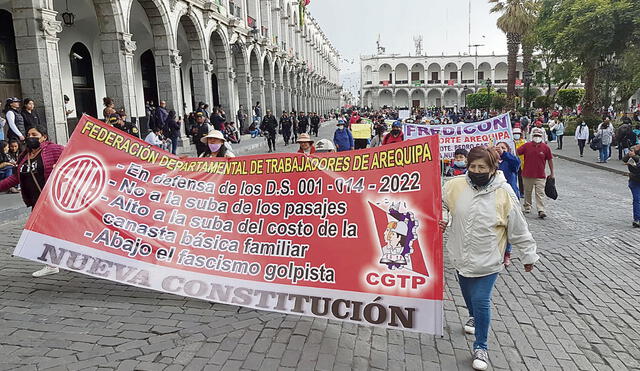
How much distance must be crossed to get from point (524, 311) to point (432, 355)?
4.56 ft

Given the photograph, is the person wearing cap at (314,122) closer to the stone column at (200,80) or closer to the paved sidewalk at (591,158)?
the stone column at (200,80)

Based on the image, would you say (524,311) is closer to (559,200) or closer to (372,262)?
(372,262)

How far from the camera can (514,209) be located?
3.45 m

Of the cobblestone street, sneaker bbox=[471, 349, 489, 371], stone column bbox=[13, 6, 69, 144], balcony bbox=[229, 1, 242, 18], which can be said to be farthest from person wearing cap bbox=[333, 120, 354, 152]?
balcony bbox=[229, 1, 242, 18]

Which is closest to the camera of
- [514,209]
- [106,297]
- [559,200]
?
[514,209]

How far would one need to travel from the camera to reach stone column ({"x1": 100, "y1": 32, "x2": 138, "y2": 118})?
1406 centimetres

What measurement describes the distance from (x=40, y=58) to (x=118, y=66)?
3.44m

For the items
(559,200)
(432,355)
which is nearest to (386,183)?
(432,355)

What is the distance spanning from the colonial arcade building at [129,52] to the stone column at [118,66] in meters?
Answer: 0.03

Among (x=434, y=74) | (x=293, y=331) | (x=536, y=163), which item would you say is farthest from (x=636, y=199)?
(x=434, y=74)

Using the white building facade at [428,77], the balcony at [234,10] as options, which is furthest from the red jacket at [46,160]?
the white building facade at [428,77]

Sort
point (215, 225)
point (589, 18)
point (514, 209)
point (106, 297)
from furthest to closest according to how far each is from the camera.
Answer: point (589, 18) < point (106, 297) < point (215, 225) < point (514, 209)

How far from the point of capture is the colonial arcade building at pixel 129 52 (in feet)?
35.8

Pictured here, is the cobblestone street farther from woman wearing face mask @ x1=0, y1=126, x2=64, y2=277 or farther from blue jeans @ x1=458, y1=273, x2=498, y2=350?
woman wearing face mask @ x1=0, y1=126, x2=64, y2=277
